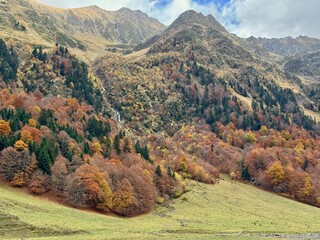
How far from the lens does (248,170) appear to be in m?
186

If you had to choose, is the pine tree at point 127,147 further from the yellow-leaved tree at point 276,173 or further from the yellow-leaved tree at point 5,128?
the yellow-leaved tree at point 276,173

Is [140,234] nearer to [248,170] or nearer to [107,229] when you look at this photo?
[107,229]

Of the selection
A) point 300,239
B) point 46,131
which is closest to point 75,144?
point 46,131

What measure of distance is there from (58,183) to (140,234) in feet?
137

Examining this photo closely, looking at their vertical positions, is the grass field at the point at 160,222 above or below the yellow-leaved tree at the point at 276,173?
below

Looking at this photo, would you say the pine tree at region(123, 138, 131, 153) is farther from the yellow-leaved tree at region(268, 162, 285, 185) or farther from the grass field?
the yellow-leaved tree at region(268, 162, 285, 185)

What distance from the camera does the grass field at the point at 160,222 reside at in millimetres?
62469

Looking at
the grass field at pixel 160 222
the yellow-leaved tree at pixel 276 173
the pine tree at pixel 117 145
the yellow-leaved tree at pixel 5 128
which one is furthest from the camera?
the yellow-leaved tree at pixel 276 173

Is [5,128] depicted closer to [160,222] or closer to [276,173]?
[160,222]

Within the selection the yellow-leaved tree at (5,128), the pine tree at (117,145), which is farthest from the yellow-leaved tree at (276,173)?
the yellow-leaved tree at (5,128)

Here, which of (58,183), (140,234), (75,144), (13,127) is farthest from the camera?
(75,144)

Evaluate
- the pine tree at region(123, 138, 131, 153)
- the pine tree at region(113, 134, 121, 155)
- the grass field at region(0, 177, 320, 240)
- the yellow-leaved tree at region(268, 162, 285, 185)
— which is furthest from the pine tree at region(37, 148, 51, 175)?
the yellow-leaved tree at region(268, 162, 285, 185)

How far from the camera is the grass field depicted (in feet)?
205

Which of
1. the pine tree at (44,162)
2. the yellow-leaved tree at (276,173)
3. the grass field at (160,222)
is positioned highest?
the yellow-leaved tree at (276,173)
